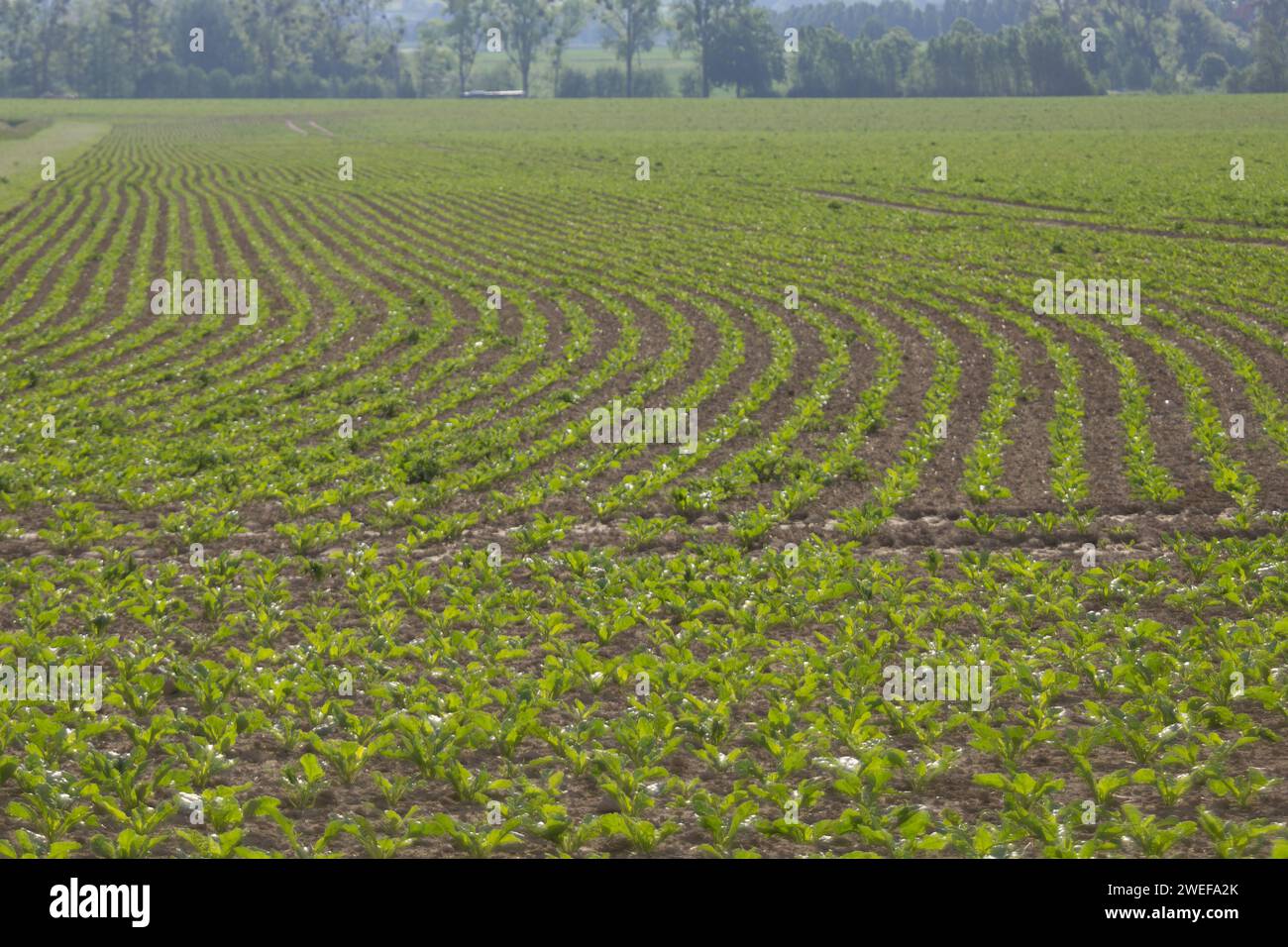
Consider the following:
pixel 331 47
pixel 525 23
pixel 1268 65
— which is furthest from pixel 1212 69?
pixel 331 47

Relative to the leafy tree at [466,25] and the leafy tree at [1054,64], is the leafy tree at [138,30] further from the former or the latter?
the leafy tree at [1054,64]

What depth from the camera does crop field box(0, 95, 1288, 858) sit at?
7.73m

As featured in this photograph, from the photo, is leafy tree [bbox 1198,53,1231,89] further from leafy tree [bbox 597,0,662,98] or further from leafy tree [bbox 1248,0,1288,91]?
leafy tree [bbox 597,0,662,98]

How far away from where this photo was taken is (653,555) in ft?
40.6

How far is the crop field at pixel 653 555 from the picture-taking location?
25.3ft

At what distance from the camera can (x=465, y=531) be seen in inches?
527

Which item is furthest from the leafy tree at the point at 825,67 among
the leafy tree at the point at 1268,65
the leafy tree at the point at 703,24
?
the leafy tree at the point at 1268,65

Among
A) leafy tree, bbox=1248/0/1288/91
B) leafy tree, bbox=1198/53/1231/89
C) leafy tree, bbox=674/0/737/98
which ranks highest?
leafy tree, bbox=674/0/737/98

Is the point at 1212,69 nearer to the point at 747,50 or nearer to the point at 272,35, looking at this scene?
the point at 747,50

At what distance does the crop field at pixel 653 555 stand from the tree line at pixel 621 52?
387 feet

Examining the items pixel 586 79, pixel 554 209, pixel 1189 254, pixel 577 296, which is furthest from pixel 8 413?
pixel 586 79

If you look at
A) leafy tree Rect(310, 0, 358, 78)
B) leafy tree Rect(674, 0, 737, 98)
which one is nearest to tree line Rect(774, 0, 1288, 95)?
leafy tree Rect(674, 0, 737, 98)

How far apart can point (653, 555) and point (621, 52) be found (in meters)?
161

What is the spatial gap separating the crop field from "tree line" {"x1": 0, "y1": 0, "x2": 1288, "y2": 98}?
11800 centimetres
